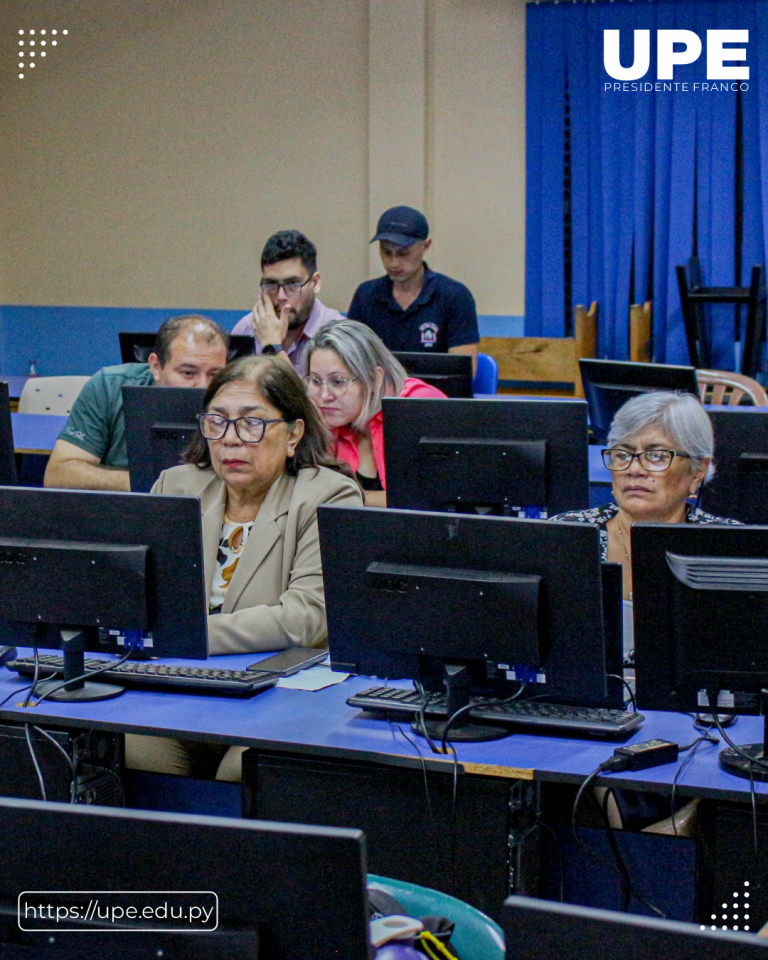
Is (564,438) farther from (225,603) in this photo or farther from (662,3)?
(662,3)

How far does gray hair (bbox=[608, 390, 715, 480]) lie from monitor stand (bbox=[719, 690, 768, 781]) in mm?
954

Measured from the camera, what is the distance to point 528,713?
2168 millimetres

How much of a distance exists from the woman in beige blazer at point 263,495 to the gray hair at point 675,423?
2.20 ft

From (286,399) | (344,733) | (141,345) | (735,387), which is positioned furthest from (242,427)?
(735,387)

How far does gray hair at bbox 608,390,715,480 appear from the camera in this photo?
284cm

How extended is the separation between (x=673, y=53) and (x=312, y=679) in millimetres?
4679

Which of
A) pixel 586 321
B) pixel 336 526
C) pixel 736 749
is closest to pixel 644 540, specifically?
pixel 736 749

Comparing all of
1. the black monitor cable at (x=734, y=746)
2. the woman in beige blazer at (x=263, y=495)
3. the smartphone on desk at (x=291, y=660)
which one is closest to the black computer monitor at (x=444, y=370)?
the woman in beige blazer at (x=263, y=495)

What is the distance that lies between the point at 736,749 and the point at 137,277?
231 inches

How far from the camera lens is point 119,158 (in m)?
7.21

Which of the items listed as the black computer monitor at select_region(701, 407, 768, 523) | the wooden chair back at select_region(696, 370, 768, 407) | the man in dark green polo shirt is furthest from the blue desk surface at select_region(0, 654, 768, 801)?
the wooden chair back at select_region(696, 370, 768, 407)

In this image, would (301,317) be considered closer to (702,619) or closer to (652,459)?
(652,459)

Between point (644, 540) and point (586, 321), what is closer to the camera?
point (644, 540)

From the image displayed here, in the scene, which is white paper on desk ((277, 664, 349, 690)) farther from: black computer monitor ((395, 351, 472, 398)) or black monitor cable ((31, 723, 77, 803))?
black computer monitor ((395, 351, 472, 398))
